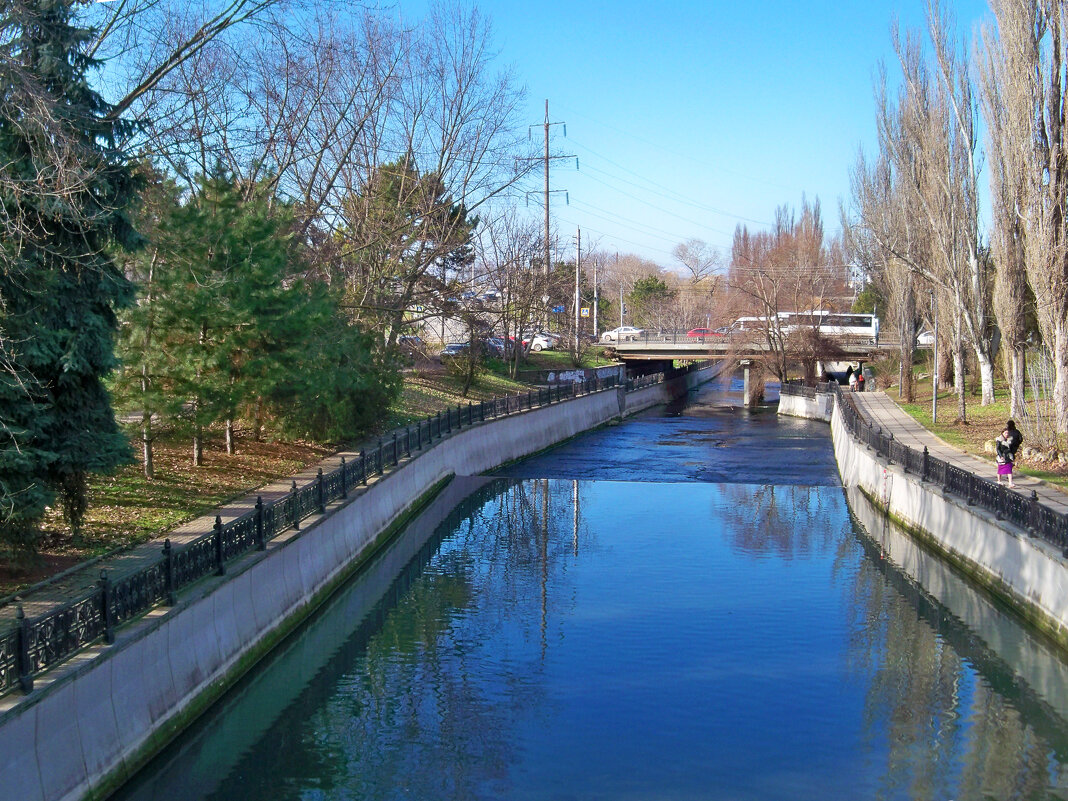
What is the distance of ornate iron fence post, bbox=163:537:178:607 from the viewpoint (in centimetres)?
1227

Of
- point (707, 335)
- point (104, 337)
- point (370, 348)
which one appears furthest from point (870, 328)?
point (104, 337)

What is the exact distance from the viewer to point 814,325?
212ft

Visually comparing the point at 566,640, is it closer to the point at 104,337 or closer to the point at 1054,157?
the point at 104,337

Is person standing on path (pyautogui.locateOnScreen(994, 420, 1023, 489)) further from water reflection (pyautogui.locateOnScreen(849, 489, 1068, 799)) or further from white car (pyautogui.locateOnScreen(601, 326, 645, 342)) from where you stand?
white car (pyautogui.locateOnScreen(601, 326, 645, 342))

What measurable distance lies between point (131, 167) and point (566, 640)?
10.1 metres

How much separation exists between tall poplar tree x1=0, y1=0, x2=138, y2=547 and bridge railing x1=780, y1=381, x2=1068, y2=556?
1449 centimetres

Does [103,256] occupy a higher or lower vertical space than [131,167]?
lower

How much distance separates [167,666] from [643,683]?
665cm

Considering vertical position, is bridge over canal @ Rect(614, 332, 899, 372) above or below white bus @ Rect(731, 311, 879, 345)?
below

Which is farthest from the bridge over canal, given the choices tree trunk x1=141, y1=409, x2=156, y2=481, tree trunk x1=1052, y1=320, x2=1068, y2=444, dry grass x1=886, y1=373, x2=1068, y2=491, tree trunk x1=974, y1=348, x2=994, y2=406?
tree trunk x1=141, y1=409, x2=156, y2=481

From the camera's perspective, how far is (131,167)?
1488 centimetres

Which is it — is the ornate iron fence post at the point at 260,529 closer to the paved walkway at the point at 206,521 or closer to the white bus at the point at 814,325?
the paved walkway at the point at 206,521

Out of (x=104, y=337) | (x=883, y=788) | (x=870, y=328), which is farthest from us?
(x=870, y=328)

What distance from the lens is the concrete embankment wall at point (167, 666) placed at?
9.10 meters
